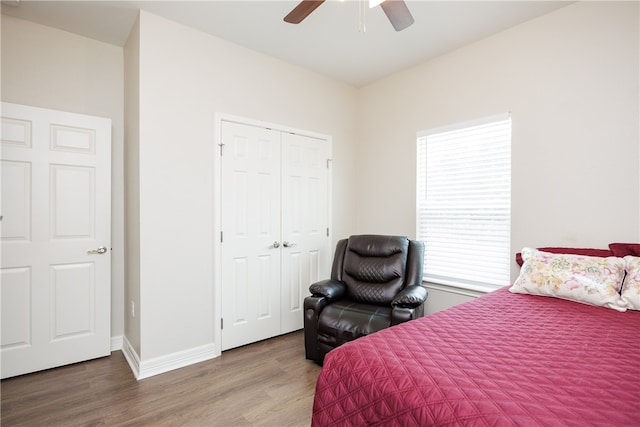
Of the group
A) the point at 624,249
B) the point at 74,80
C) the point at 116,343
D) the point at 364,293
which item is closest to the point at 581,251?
the point at 624,249

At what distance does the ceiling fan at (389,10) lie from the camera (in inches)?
69.0

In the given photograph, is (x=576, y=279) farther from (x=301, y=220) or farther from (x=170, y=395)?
(x=170, y=395)

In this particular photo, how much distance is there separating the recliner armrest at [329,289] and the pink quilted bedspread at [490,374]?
126 cm

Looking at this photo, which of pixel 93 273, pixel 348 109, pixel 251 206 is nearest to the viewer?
pixel 93 273

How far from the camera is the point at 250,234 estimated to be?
304 cm

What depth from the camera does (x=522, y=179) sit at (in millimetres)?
2602

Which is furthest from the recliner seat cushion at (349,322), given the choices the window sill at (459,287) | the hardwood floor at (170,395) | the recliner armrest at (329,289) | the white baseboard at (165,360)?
the white baseboard at (165,360)

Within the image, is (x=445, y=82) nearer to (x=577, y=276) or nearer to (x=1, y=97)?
(x=577, y=276)

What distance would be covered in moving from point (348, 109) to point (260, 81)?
4.02ft

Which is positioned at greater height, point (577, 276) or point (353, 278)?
point (577, 276)

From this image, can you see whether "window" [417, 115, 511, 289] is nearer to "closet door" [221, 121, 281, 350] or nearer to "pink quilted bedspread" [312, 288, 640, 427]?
"pink quilted bedspread" [312, 288, 640, 427]

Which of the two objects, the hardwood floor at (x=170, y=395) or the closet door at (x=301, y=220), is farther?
the closet door at (x=301, y=220)

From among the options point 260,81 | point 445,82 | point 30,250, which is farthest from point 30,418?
point 445,82

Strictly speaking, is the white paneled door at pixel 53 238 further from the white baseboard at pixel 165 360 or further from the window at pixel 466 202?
the window at pixel 466 202
